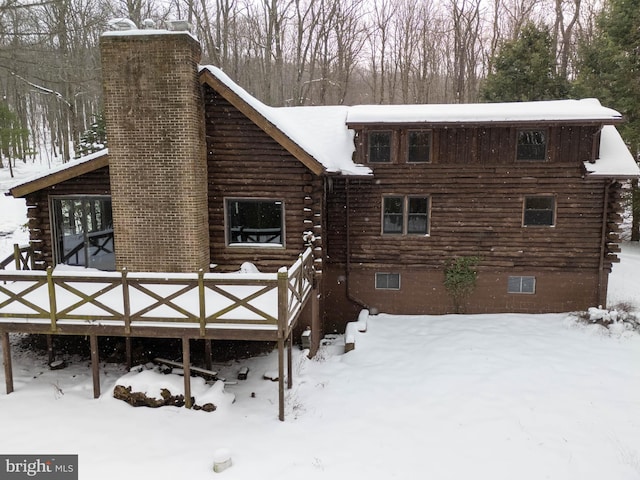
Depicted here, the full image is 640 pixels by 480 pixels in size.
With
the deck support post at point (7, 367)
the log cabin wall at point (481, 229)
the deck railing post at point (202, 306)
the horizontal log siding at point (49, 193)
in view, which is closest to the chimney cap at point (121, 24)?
the horizontal log siding at point (49, 193)

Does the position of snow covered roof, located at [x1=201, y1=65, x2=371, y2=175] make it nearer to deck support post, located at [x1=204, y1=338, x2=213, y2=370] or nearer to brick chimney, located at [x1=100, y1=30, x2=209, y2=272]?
brick chimney, located at [x1=100, y1=30, x2=209, y2=272]

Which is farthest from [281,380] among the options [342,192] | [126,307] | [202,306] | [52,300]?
[342,192]

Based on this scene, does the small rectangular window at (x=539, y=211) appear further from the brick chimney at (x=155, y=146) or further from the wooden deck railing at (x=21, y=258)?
the wooden deck railing at (x=21, y=258)

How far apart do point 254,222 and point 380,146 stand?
5.04 meters

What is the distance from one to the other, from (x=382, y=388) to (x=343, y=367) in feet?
4.77

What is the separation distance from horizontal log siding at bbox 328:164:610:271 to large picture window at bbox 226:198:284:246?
3.01 meters

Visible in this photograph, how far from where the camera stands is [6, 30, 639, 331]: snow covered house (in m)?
11.0

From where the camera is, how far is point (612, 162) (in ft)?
44.8

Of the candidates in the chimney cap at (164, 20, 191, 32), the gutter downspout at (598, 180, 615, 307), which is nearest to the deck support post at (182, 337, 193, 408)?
the chimney cap at (164, 20, 191, 32)

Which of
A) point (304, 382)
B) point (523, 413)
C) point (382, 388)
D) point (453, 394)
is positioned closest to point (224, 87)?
point (304, 382)

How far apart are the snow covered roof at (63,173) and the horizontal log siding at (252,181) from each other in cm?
292

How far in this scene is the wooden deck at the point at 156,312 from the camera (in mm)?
8930

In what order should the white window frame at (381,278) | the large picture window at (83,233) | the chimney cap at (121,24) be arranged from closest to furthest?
the chimney cap at (121,24) < the large picture window at (83,233) < the white window frame at (381,278)

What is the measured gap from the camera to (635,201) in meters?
21.4
